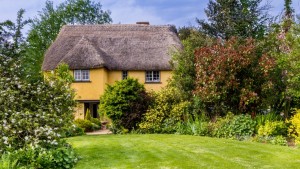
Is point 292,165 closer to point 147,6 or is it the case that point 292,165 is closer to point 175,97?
point 147,6

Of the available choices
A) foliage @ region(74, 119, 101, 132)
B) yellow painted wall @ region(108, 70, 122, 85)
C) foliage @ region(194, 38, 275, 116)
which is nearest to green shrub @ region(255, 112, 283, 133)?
foliage @ region(194, 38, 275, 116)

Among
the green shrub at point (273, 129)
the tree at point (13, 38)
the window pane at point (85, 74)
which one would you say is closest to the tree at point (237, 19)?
the green shrub at point (273, 129)

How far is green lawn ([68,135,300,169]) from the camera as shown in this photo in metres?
8.88

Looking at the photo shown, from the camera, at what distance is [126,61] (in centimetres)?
2964

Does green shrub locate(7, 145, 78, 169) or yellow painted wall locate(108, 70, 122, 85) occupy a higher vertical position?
yellow painted wall locate(108, 70, 122, 85)

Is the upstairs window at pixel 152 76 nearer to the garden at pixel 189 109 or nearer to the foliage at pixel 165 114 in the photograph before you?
the garden at pixel 189 109

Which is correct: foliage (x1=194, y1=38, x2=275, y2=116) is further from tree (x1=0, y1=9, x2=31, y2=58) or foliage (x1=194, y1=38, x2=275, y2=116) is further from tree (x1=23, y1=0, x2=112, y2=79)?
tree (x1=23, y1=0, x2=112, y2=79)

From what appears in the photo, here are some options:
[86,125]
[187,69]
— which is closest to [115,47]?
[86,125]

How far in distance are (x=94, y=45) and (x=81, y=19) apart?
1872cm

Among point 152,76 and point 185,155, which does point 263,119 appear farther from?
point 152,76

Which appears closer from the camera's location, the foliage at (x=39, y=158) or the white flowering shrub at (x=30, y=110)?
the foliage at (x=39, y=158)

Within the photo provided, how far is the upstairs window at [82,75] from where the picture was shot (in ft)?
92.7

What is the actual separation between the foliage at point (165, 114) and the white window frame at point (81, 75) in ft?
34.4

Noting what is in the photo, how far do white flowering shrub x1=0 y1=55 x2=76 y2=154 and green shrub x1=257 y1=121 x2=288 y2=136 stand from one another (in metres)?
7.35
